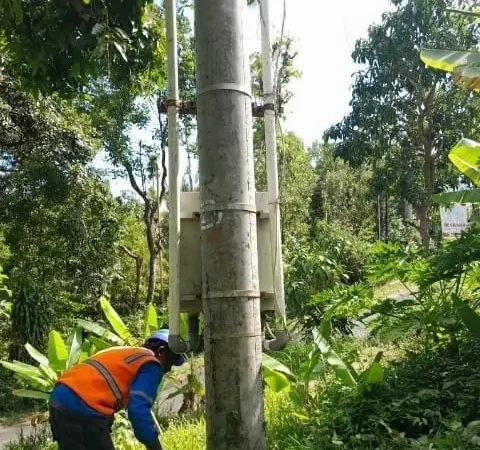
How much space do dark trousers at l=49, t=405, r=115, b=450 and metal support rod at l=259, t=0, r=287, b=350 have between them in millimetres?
1403

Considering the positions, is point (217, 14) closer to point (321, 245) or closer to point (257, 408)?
point (257, 408)

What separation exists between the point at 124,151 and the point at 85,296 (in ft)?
19.1

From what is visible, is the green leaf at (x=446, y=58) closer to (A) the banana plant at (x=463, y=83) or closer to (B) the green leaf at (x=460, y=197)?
(A) the banana plant at (x=463, y=83)

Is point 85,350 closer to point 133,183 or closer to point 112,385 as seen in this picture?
point 112,385

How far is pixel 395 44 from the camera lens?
1545 cm

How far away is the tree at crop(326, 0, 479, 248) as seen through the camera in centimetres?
1505

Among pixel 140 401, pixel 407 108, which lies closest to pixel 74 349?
pixel 140 401

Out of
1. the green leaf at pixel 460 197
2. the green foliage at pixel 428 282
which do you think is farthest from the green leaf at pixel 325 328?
the green leaf at pixel 460 197

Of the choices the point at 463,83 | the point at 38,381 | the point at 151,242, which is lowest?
the point at 38,381

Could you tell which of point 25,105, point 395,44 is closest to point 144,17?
point 25,105

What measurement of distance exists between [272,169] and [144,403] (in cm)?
161

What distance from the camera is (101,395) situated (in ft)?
11.2

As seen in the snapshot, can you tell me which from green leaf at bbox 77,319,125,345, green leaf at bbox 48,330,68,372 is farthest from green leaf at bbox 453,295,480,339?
→ green leaf at bbox 48,330,68,372

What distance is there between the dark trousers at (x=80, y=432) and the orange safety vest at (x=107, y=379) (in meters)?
0.08
